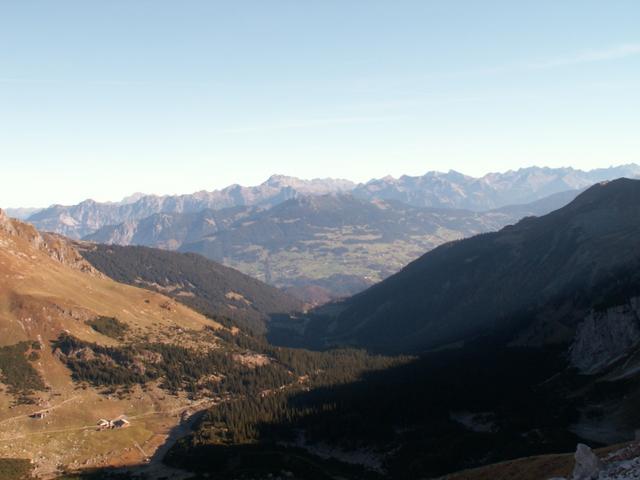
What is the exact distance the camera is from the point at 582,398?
554ft

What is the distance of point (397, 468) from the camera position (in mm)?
156875

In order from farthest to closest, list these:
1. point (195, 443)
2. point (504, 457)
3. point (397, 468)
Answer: point (195, 443), point (397, 468), point (504, 457)

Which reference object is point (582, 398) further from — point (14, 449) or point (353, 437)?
point (14, 449)

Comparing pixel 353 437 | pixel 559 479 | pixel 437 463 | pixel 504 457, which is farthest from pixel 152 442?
pixel 559 479

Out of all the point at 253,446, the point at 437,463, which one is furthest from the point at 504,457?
the point at 253,446

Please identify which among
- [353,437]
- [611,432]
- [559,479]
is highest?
[559,479]

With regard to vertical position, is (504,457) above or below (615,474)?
below

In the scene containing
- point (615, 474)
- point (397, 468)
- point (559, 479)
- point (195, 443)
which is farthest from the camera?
point (195, 443)

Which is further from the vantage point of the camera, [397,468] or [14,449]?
[14,449]

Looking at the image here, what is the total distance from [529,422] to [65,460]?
148319 mm

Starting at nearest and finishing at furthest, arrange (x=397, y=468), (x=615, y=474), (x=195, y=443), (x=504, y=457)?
(x=615, y=474)
(x=504, y=457)
(x=397, y=468)
(x=195, y=443)

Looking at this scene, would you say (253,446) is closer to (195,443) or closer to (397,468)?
(195,443)

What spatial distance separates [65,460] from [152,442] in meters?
29.6

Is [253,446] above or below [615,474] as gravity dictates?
below
